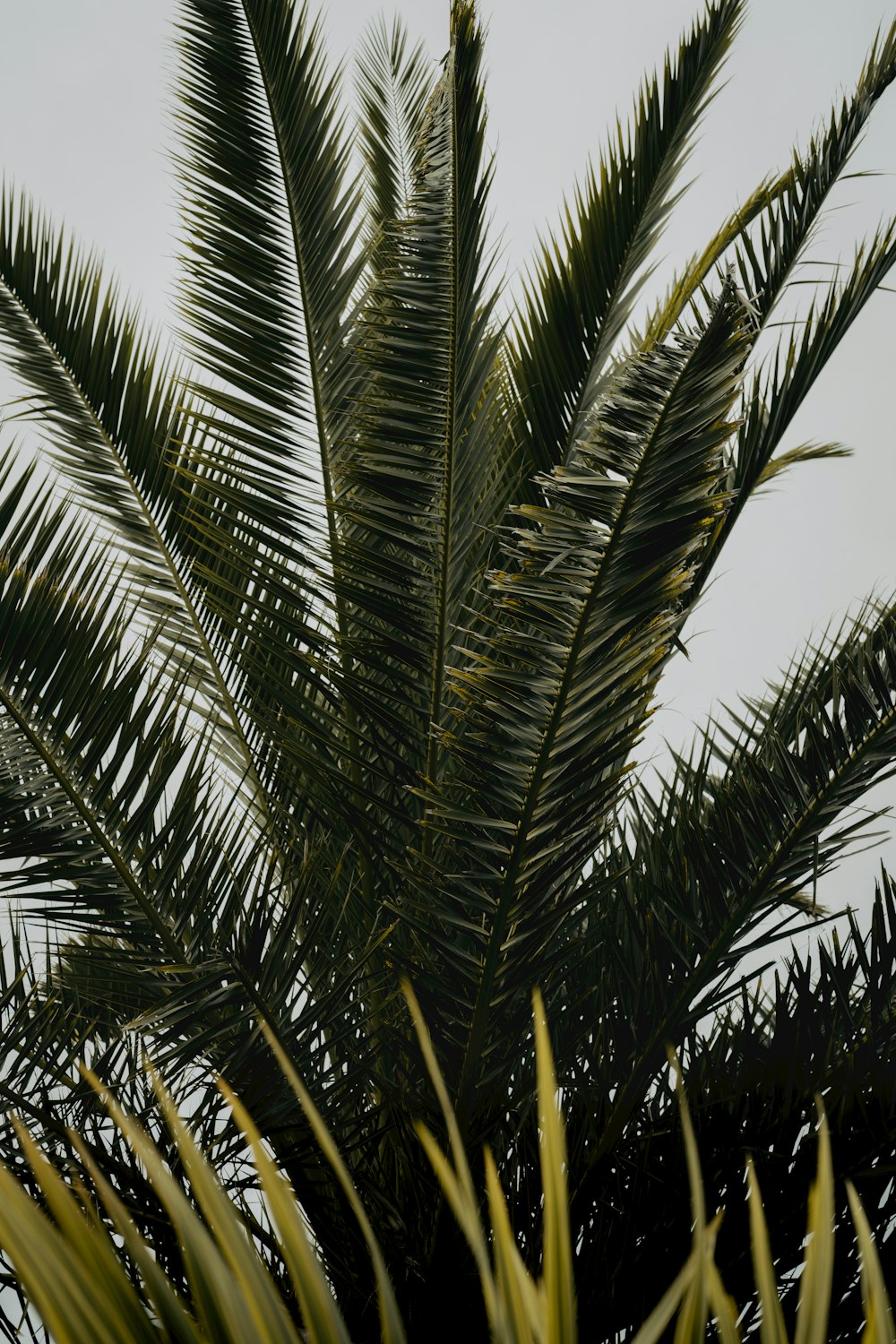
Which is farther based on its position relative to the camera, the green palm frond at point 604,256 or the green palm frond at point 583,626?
the green palm frond at point 604,256

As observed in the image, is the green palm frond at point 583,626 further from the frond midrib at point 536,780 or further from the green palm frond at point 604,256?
the green palm frond at point 604,256

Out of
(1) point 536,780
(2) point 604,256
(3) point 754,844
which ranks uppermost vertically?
(2) point 604,256

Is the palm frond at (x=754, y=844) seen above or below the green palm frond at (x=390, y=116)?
below

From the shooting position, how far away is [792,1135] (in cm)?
278

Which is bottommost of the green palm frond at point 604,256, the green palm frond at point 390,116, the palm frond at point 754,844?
the palm frond at point 754,844

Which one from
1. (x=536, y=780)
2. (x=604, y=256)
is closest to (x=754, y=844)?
(x=536, y=780)

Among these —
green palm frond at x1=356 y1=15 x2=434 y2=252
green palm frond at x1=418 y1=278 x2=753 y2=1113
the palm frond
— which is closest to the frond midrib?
green palm frond at x1=418 y1=278 x2=753 y2=1113

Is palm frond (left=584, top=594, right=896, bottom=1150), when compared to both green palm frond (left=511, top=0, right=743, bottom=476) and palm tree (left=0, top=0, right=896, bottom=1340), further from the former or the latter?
green palm frond (left=511, top=0, right=743, bottom=476)

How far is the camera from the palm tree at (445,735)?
8.30ft

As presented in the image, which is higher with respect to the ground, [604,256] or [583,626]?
[604,256]

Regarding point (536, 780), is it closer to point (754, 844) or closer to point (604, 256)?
point (754, 844)

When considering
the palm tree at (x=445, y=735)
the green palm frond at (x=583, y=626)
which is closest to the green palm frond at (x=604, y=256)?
the palm tree at (x=445, y=735)

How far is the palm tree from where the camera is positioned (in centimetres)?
253

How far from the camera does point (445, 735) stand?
2.52 m
